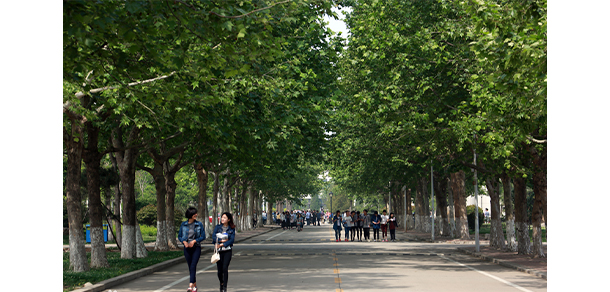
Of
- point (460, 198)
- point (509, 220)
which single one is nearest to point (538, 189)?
point (509, 220)

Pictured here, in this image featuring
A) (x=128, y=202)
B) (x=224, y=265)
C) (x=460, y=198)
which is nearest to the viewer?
(x=224, y=265)

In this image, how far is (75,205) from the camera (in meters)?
18.1

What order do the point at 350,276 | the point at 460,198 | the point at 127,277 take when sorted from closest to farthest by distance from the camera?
1. the point at 127,277
2. the point at 350,276
3. the point at 460,198

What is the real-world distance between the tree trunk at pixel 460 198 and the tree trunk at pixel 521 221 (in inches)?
322

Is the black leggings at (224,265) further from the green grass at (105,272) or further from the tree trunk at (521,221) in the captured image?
the tree trunk at (521,221)

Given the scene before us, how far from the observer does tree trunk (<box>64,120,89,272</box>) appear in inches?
692

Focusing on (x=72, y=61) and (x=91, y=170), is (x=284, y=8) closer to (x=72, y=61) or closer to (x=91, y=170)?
(x=72, y=61)

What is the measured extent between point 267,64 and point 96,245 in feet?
22.0

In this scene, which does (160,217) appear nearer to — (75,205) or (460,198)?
(75,205)

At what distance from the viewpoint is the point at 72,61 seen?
926 cm

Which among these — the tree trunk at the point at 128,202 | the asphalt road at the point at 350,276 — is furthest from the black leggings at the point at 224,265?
the tree trunk at the point at 128,202

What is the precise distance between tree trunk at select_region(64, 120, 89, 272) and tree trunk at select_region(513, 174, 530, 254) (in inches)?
580

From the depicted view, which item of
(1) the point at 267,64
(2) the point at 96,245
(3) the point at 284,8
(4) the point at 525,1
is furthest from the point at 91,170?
(4) the point at 525,1

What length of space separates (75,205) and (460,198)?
2172 cm
